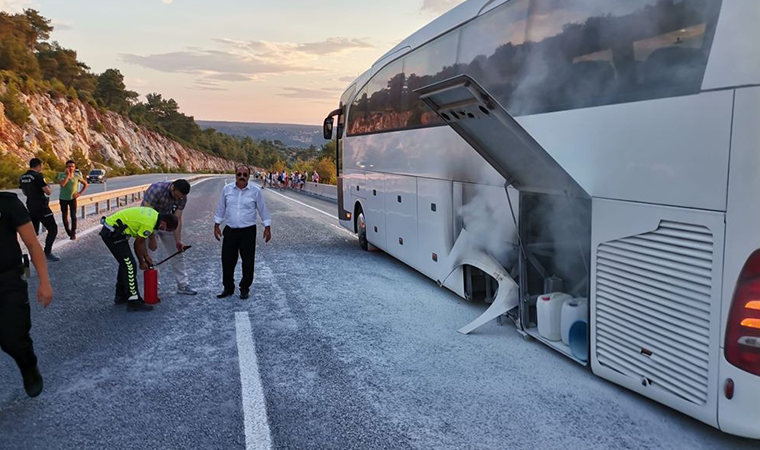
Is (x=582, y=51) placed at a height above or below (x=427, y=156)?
above

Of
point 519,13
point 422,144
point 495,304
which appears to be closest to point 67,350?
point 495,304

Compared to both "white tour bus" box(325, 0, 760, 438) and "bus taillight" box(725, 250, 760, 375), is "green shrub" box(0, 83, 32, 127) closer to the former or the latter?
"white tour bus" box(325, 0, 760, 438)

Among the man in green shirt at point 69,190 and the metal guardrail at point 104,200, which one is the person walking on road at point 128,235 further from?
the metal guardrail at point 104,200

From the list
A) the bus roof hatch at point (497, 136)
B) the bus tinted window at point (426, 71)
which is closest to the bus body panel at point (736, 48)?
the bus roof hatch at point (497, 136)

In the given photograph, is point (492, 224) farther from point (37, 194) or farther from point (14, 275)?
point (37, 194)

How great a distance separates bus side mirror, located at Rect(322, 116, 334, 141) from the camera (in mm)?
13455

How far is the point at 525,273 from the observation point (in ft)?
17.9

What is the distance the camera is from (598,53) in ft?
13.8

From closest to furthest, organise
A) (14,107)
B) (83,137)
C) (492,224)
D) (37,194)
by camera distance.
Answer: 1. (492,224)
2. (37,194)
3. (14,107)
4. (83,137)

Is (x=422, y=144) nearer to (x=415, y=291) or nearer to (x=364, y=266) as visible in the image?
(x=415, y=291)

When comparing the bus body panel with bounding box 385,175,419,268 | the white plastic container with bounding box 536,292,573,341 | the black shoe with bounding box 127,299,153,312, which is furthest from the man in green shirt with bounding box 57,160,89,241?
the white plastic container with bounding box 536,292,573,341

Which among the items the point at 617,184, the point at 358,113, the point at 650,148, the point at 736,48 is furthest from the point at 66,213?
the point at 736,48

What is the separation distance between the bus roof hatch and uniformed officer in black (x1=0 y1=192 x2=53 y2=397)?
320cm

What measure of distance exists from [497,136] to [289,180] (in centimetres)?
3989
